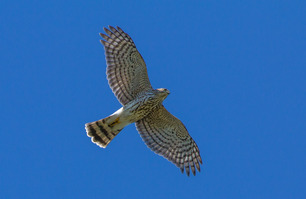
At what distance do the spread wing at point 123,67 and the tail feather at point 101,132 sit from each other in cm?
70

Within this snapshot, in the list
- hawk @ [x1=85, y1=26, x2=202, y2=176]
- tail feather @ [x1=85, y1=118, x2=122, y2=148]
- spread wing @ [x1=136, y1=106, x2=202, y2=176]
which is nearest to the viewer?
hawk @ [x1=85, y1=26, x2=202, y2=176]

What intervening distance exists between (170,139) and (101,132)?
185cm

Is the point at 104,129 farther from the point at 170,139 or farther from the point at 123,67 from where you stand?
the point at 170,139

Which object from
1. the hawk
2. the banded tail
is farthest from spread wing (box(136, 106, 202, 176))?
the banded tail

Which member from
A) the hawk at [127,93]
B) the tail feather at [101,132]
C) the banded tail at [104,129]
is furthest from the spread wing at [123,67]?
the tail feather at [101,132]

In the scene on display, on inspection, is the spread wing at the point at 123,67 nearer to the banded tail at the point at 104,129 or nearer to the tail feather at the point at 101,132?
the banded tail at the point at 104,129

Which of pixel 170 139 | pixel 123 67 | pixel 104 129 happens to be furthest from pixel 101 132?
pixel 170 139

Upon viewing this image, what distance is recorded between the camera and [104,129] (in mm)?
14562

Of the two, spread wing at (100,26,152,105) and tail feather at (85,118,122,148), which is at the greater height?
spread wing at (100,26,152,105)

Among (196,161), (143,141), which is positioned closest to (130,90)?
(143,141)

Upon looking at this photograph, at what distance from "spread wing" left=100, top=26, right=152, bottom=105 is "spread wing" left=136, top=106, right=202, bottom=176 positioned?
0.81 metres

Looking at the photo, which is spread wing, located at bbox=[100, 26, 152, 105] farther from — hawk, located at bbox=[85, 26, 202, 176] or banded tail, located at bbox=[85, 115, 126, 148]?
banded tail, located at bbox=[85, 115, 126, 148]

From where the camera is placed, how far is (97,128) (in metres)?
14.5

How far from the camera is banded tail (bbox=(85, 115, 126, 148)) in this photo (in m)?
14.4
